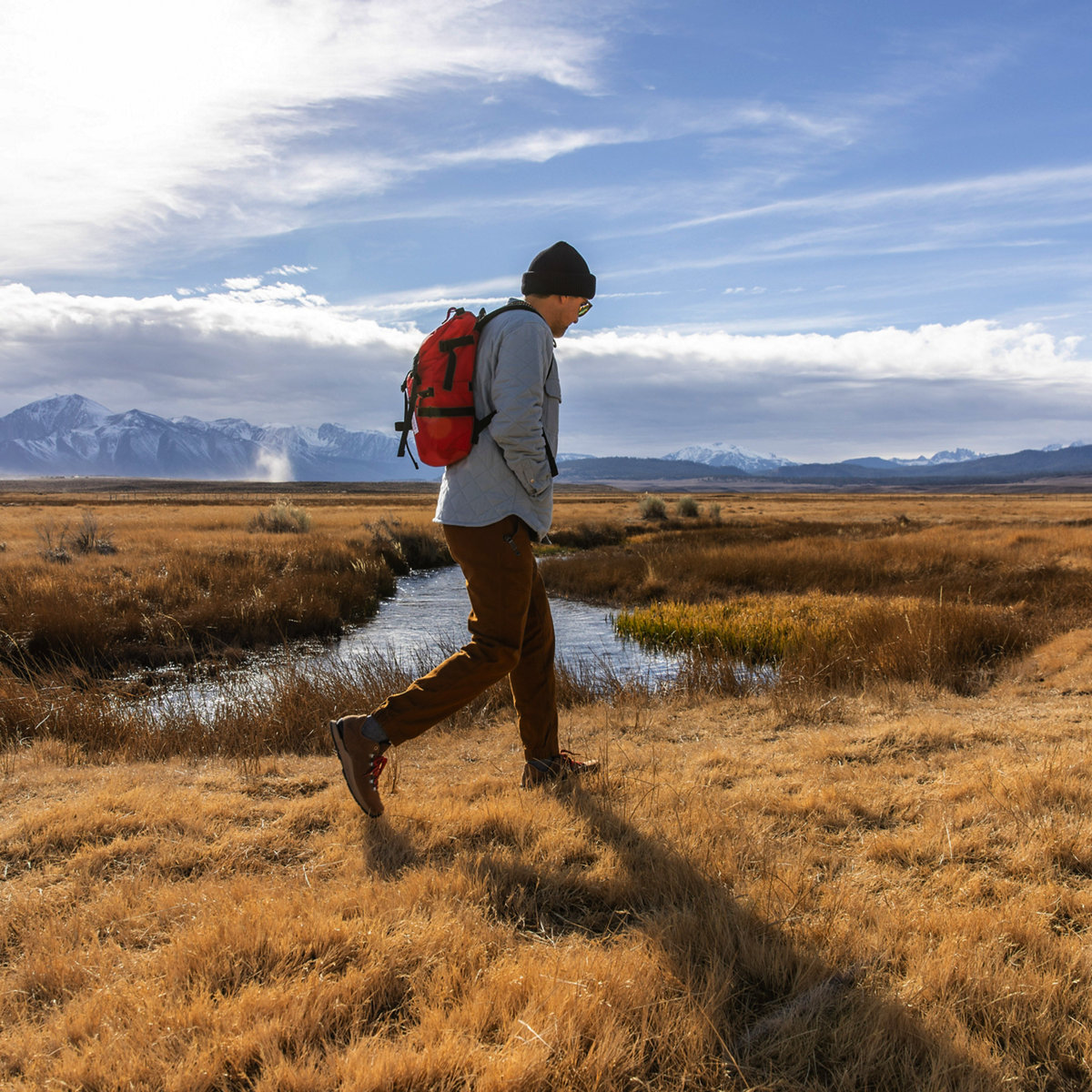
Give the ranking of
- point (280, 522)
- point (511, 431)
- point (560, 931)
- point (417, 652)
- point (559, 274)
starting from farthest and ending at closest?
point (280, 522) → point (417, 652) → point (559, 274) → point (511, 431) → point (560, 931)

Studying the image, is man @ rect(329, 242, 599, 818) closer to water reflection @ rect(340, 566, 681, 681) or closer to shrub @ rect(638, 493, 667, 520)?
water reflection @ rect(340, 566, 681, 681)

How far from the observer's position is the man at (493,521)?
3.10 meters

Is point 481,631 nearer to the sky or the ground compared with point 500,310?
nearer to the ground

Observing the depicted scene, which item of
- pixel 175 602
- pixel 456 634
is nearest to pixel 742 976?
pixel 456 634

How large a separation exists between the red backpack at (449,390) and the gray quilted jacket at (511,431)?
0.05 meters

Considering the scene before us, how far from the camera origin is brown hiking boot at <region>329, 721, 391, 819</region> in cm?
315

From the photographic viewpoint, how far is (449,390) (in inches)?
125

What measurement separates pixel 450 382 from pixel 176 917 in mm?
2254

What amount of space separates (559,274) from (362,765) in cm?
242

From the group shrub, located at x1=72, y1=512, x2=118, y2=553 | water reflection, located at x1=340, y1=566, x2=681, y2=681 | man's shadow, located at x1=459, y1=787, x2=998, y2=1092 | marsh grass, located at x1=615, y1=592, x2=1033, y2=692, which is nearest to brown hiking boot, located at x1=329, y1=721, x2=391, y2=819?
man's shadow, located at x1=459, y1=787, x2=998, y2=1092

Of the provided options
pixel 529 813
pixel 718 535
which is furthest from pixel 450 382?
pixel 718 535

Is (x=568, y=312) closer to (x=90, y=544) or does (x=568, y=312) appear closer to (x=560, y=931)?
(x=560, y=931)

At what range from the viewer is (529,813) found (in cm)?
315

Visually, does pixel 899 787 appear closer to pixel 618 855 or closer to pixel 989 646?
pixel 618 855
